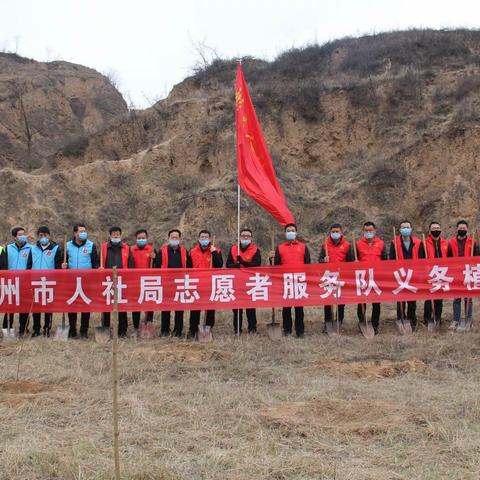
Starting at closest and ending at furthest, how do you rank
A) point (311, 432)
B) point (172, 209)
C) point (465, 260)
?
point (311, 432), point (465, 260), point (172, 209)

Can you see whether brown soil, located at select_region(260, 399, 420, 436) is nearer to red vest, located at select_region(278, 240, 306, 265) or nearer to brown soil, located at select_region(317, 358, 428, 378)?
brown soil, located at select_region(317, 358, 428, 378)

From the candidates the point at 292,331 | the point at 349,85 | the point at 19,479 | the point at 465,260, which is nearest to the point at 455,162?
the point at 349,85

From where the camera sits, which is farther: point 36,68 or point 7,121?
point 36,68

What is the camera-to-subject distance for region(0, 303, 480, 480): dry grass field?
143 inches

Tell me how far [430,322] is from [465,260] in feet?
3.42

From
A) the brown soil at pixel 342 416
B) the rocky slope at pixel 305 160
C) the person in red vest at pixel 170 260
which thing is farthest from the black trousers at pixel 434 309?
the rocky slope at pixel 305 160

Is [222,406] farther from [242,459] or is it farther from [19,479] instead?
[19,479]

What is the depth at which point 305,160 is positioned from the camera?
16.3 m

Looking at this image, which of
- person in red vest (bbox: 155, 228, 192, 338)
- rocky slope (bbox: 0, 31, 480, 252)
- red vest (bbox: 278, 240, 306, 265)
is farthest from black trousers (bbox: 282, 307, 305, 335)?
rocky slope (bbox: 0, 31, 480, 252)

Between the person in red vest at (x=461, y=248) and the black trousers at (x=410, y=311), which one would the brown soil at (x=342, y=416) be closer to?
the black trousers at (x=410, y=311)

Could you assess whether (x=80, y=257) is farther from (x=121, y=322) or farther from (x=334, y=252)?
(x=334, y=252)

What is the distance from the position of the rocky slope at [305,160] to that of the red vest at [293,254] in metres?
5.48

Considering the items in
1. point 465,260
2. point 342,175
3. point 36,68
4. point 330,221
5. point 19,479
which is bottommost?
point 19,479

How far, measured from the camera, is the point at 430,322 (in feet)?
27.0
